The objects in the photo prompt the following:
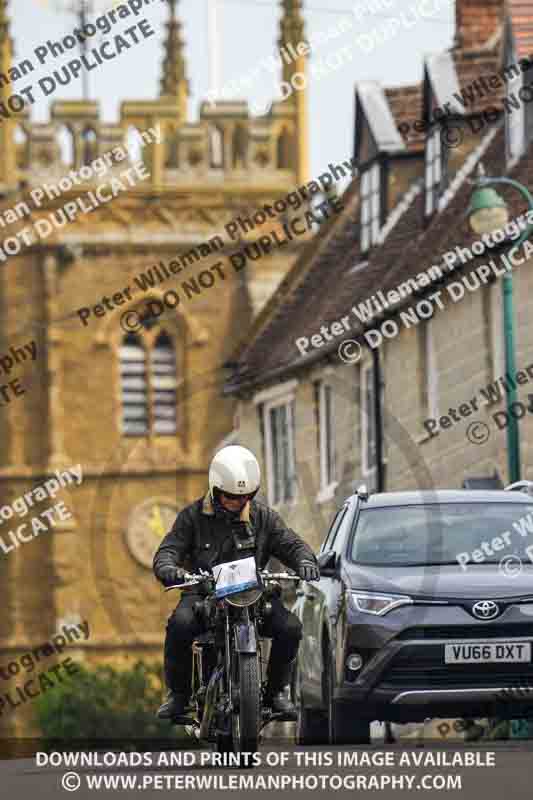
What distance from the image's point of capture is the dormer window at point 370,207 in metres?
42.7

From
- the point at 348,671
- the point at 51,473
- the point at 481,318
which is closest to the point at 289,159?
the point at 51,473

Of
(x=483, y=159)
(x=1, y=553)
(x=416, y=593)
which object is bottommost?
(x=1, y=553)

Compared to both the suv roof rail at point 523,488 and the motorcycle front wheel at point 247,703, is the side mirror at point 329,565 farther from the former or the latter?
the motorcycle front wheel at point 247,703

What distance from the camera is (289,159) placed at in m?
77.6

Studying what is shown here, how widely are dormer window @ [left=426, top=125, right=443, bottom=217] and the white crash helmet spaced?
81.7 feet

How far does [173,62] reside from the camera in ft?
256

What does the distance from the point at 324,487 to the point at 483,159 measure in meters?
6.99

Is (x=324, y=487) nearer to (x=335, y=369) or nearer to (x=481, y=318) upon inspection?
(x=335, y=369)
